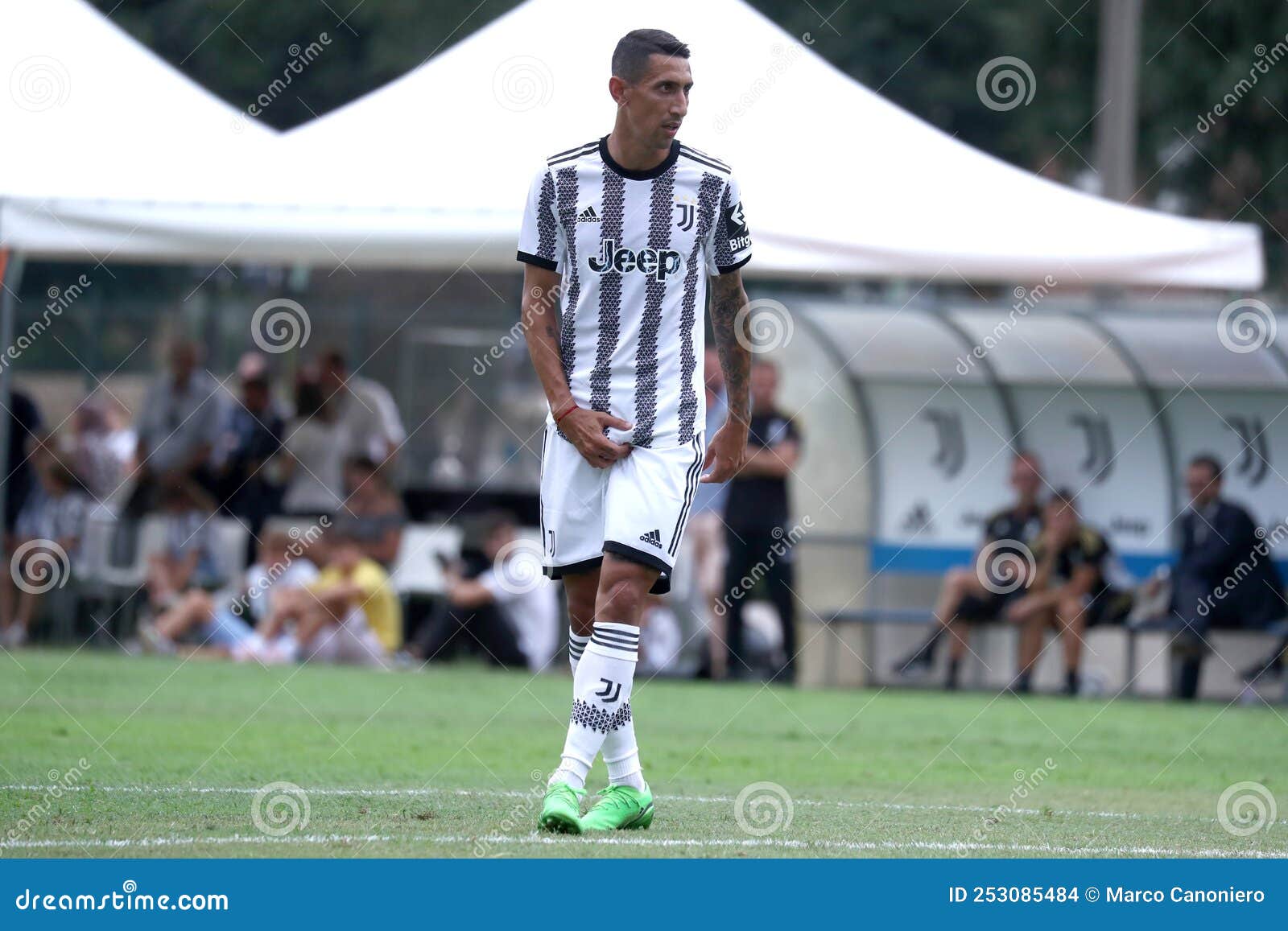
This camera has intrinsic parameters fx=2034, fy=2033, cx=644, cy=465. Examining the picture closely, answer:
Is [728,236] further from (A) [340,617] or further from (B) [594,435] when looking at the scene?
(A) [340,617]

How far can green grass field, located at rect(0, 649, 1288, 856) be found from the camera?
20.5 ft

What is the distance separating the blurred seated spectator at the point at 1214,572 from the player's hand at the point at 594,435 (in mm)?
9596

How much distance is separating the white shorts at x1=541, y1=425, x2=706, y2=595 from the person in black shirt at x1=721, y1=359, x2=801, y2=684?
27.3 ft

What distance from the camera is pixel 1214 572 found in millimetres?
14930

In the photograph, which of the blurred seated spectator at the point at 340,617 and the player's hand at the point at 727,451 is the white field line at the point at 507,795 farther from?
the blurred seated spectator at the point at 340,617

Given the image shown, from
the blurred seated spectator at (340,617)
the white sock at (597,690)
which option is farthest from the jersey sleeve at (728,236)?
the blurred seated spectator at (340,617)

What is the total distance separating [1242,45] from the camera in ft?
89.9

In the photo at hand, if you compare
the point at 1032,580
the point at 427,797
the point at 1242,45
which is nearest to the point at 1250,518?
the point at 1032,580

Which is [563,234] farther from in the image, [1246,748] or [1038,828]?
[1246,748]

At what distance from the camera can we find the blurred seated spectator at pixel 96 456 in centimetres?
1736

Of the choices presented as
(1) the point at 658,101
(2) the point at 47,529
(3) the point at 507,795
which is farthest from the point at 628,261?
(2) the point at 47,529

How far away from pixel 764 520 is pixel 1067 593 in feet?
7.80

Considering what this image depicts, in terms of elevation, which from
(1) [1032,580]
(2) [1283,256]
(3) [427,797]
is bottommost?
(3) [427,797]

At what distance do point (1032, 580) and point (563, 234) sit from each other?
9.52 meters
